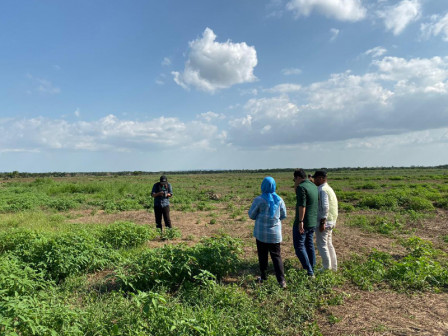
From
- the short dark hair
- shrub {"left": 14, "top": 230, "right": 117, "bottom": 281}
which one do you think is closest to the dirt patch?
the short dark hair

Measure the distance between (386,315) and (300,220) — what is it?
180cm

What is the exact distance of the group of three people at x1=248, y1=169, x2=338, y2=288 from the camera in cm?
456

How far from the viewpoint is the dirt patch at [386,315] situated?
3.51 metres

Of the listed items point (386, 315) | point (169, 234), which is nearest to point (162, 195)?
point (169, 234)

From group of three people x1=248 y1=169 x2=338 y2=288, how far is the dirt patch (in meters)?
0.87

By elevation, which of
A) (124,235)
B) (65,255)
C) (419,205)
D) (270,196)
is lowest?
(419,205)

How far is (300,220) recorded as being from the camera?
4.73m

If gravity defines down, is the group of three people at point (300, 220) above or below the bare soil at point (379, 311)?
above

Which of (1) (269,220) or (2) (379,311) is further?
(1) (269,220)

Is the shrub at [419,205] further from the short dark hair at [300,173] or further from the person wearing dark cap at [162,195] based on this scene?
the person wearing dark cap at [162,195]

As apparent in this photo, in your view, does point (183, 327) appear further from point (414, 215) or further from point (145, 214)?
point (414, 215)

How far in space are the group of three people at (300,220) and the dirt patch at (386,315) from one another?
871 mm

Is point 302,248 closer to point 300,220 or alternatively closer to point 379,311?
point 300,220

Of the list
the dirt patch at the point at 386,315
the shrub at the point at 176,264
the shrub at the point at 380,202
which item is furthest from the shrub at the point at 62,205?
the shrub at the point at 380,202
